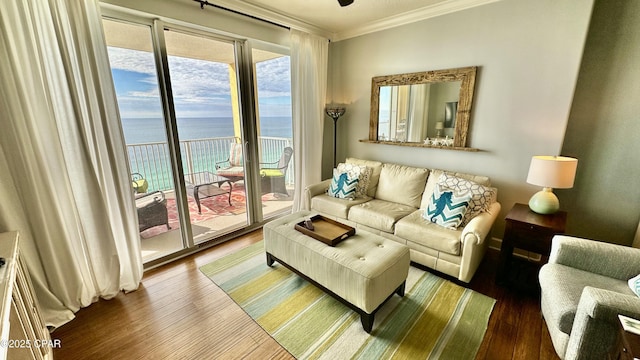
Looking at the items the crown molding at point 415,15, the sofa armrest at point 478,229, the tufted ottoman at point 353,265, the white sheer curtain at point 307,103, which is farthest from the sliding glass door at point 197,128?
the sofa armrest at point 478,229

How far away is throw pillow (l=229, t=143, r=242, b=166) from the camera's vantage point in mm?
3080

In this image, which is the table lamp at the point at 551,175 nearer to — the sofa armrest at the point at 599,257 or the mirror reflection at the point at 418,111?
the sofa armrest at the point at 599,257

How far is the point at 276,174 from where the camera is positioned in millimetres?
3611

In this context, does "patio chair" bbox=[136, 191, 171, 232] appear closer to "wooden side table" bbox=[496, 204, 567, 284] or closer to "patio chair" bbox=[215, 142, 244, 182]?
"patio chair" bbox=[215, 142, 244, 182]

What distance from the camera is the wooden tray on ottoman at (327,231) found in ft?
6.67

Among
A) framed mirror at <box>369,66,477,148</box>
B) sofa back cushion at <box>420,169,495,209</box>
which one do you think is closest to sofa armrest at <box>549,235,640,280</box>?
sofa back cushion at <box>420,169,495,209</box>

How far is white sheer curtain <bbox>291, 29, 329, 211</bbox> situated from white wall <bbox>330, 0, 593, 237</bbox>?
0.74 m

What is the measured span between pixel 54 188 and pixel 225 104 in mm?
1625

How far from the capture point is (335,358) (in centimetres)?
161

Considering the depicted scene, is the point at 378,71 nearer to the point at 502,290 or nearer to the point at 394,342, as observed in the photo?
the point at 502,290

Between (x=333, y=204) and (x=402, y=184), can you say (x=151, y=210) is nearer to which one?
(x=333, y=204)

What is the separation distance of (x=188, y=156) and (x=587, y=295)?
10.7 feet

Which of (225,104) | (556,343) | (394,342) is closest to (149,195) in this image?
(225,104)

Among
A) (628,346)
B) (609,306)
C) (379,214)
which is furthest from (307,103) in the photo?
(628,346)
